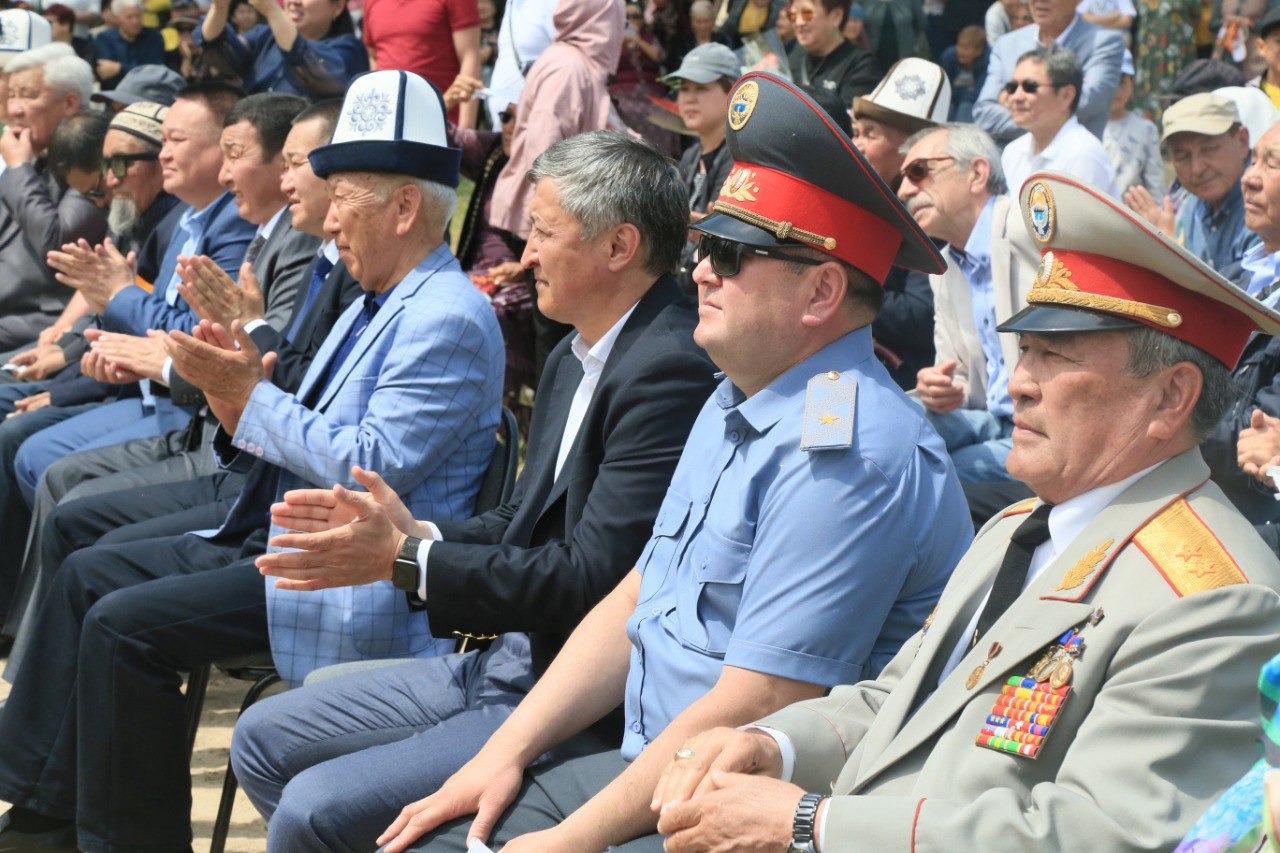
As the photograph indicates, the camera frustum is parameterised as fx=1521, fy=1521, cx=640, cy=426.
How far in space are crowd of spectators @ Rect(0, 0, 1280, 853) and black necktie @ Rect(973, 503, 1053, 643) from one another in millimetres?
213

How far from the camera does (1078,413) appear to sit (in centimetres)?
223

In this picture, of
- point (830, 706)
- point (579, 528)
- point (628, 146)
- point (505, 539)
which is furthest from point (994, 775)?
point (628, 146)

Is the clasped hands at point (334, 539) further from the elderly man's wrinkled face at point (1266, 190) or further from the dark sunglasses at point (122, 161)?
the dark sunglasses at point (122, 161)

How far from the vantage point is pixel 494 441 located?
4070 millimetres

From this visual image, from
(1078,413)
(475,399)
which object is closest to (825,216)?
(1078,413)

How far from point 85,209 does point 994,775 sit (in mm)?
6018

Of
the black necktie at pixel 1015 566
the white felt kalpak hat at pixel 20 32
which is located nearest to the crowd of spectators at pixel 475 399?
the black necktie at pixel 1015 566

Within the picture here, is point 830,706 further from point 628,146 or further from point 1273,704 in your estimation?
point 628,146

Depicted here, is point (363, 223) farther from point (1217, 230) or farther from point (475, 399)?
point (1217, 230)

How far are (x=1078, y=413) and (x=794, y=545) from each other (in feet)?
1.78

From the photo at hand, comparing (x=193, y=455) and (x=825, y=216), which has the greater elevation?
(x=825, y=216)

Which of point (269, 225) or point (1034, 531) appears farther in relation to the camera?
point (269, 225)

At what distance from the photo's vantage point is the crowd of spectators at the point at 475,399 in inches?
107

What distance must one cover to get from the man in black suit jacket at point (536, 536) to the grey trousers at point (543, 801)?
24 cm
